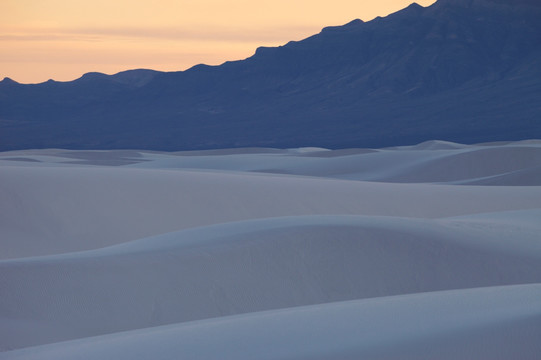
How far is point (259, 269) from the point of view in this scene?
824 centimetres

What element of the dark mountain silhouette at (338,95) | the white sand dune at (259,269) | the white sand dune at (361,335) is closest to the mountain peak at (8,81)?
the dark mountain silhouette at (338,95)

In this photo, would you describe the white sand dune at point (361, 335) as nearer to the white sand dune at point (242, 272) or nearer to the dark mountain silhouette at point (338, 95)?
the white sand dune at point (242, 272)

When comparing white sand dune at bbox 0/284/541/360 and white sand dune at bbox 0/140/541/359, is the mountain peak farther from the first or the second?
white sand dune at bbox 0/284/541/360

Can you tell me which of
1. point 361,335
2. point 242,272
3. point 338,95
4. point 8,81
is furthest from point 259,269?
point 8,81

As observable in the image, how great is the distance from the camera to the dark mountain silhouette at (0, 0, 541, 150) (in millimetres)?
103375

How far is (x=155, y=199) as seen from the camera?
15734mm

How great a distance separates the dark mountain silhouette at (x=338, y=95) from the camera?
10338 centimetres

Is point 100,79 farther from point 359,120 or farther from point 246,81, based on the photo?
point 359,120

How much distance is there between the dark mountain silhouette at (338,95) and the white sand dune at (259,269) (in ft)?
260

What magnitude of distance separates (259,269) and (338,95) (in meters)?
114

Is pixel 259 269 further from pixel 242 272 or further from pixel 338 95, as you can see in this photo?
pixel 338 95

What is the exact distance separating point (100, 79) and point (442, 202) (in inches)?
5773

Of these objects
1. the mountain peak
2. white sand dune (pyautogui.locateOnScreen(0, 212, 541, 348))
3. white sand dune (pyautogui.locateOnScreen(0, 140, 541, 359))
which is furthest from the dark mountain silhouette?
white sand dune (pyautogui.locateOnScreen(0, 212, 541, 348))

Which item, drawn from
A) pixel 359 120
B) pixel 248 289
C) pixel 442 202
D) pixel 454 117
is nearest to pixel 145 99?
pixel 359 120
